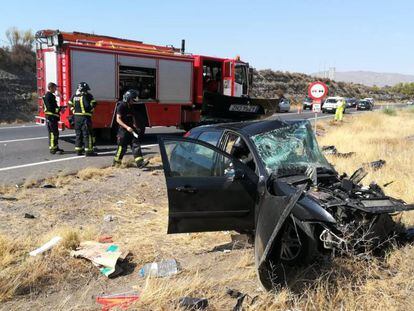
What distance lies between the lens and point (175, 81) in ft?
46.5

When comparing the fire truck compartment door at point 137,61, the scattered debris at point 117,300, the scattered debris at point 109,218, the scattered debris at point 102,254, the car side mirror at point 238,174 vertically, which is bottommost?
the scattered debris at point 109,218

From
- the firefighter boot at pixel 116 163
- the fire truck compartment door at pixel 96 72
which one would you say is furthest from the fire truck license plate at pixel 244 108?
the fire truck compartment door at pixel 96 72

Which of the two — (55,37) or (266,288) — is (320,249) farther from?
(55,37)

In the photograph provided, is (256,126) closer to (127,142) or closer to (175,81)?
(127,142)

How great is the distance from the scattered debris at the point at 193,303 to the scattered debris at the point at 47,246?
1.76 meters

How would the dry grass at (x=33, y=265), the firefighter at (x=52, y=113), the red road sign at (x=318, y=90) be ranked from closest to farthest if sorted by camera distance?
the dry grass at (x=33, y=265)
the firefighter at (x=52, y=113)
the red road sign at (x=318, y=90)

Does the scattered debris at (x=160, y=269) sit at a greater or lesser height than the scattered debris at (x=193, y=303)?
lesser

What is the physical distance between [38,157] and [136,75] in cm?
403

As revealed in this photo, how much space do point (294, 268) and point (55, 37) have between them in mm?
9682

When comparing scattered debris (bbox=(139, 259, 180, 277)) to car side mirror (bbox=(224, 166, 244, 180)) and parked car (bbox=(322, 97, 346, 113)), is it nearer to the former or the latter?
car side mirror (bbox=(224, 166, 244, 180))

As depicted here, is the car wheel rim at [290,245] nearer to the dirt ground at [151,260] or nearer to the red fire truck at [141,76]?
the dirt ground at [151,260]

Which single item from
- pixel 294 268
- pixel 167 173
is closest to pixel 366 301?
pixel 294 268

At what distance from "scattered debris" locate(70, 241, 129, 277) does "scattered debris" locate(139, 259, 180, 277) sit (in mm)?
250

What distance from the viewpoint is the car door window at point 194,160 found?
15.1ft
